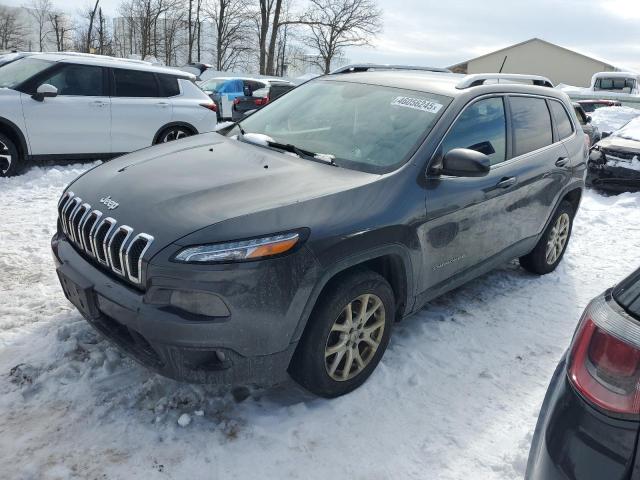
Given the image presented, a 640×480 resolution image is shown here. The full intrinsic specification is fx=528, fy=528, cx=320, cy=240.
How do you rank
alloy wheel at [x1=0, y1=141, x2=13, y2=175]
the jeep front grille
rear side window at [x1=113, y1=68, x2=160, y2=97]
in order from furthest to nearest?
1. rear side window at [x1=113, y1=68, x2=160, y2=97]
2. alloy wheel at [x1=0, y1=141, x2=13, y2=175]
3. the jeep front grille

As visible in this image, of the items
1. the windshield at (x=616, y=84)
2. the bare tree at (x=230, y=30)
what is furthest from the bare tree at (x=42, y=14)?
the windshield at (x=616, y=84)

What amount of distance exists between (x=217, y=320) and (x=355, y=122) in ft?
5.74

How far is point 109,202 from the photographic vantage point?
2.69 m

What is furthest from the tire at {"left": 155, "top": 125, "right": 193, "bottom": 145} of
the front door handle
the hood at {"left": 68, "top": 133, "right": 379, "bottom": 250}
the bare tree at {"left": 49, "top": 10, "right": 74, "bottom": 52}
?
the bare tree at {"left": 49, "top": 10, "right": 74, "bottom": 52}

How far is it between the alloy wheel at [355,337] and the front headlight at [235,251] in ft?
1.92

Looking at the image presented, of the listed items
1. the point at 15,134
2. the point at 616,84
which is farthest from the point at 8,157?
the point at 616,84

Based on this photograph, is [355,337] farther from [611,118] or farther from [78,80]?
[611,118]

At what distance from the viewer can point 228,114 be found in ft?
54.4

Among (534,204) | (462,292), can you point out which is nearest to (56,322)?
(462,292)

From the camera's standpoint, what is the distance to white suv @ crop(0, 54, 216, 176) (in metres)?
6.93

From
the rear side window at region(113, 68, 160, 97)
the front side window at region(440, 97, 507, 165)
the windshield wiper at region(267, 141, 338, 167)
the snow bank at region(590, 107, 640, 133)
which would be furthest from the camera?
the snow bank at region(590, 107, 640, 133)

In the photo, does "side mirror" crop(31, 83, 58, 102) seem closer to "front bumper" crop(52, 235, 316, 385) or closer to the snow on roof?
the snow on roof

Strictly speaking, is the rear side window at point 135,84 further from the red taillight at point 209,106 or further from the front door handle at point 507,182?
the front door handle at point 507,182

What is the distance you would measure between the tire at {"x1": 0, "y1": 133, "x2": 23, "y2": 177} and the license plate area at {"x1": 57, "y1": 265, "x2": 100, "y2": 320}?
491cm
